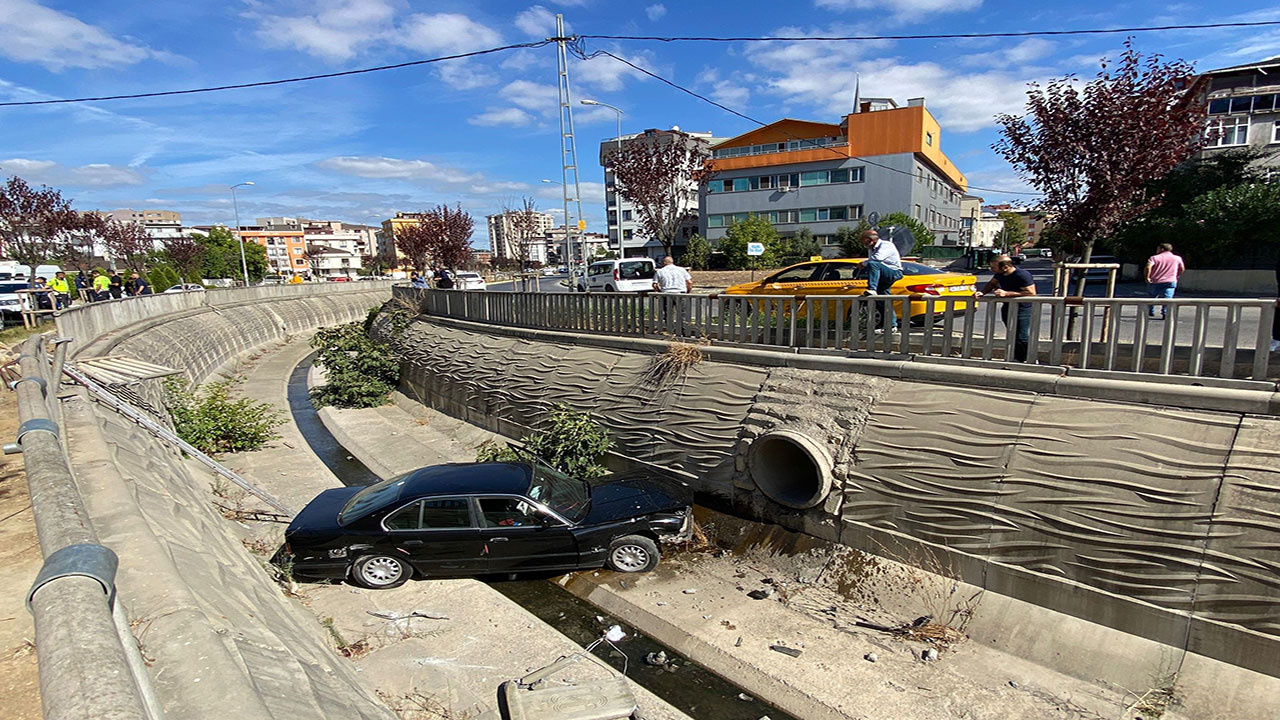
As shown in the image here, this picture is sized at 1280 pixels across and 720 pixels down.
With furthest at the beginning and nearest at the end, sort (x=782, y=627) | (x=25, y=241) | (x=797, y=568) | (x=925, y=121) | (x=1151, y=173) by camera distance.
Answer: (x=925, y=121) < (x=25, y=241) < (x=1151, y=173) < (x=797, y=568) < (x=782, y=627)

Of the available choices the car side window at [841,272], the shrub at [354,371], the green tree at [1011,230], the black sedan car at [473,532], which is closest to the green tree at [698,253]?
the shrub at [354,371]

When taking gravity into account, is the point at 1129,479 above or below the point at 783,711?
above

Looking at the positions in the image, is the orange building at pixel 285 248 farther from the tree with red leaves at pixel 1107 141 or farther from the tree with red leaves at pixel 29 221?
the tree with red leaves at pixel 1107 141

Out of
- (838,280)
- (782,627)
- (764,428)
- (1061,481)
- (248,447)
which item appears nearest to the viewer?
(1061,481)

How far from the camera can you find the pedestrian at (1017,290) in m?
7.69

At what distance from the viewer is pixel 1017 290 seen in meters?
8.09

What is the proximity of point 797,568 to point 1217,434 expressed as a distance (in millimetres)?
4629

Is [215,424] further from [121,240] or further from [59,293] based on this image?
[121,240]

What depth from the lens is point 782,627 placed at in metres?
7.10

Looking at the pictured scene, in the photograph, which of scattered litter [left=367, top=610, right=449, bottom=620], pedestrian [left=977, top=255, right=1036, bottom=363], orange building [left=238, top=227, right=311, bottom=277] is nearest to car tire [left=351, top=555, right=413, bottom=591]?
scattered litter [left=367, top=610, right=449, bottom=620]

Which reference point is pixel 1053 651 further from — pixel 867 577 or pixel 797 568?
pixel 797 568

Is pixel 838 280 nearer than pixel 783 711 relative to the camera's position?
No

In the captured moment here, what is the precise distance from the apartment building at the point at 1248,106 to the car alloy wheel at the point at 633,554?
126 feet

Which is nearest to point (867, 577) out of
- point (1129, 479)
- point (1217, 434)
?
point (1129, 479)
